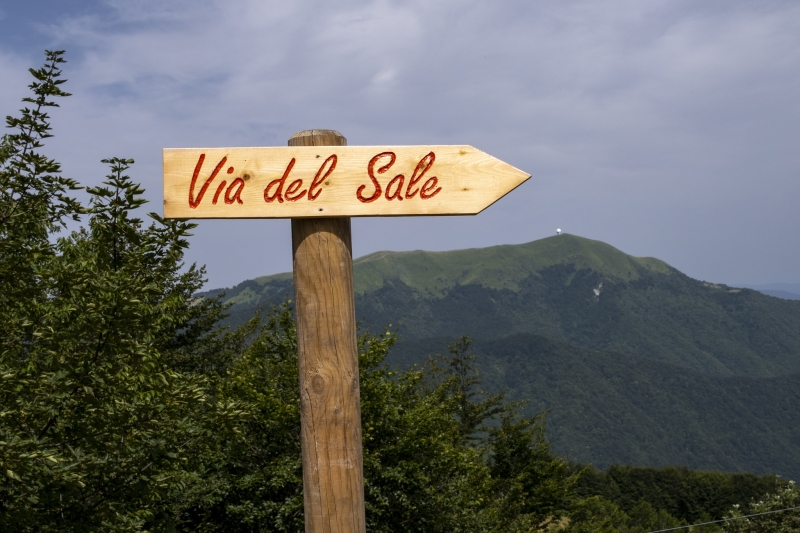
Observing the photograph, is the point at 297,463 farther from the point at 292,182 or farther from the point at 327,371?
the point at 292,182

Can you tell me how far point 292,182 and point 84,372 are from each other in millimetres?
1855

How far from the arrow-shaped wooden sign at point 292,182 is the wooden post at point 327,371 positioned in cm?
9

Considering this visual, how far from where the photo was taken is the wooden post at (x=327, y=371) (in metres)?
3.43

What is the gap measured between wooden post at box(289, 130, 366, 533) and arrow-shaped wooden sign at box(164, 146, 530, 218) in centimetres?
9

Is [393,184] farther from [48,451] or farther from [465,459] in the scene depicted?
[465,459]

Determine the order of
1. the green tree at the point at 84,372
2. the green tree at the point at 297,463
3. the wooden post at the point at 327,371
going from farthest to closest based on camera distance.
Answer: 1. the green tree at the point at 297,463
2. the green tree at the point at 84,372
3. the wooden post at the point at 327,371

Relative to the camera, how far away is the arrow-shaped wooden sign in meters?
3.52

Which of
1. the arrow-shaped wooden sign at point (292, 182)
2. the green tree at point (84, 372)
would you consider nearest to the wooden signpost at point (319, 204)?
the arrow-shaped wooden sign at point (292, 182)

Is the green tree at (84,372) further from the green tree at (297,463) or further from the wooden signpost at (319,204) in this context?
the green tree at (297,463)

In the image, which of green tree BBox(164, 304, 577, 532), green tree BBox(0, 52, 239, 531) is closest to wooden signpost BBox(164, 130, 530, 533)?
green tree BBox(0, 52, 239, 531)

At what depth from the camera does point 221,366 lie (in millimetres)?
27828

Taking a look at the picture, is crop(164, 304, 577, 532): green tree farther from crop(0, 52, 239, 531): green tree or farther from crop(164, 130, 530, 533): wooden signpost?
crop(164, 130, 530, 533): wooden signpost

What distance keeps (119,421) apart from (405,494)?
1171cm

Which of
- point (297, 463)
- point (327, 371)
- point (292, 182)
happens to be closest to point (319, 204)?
point (292, 182)
